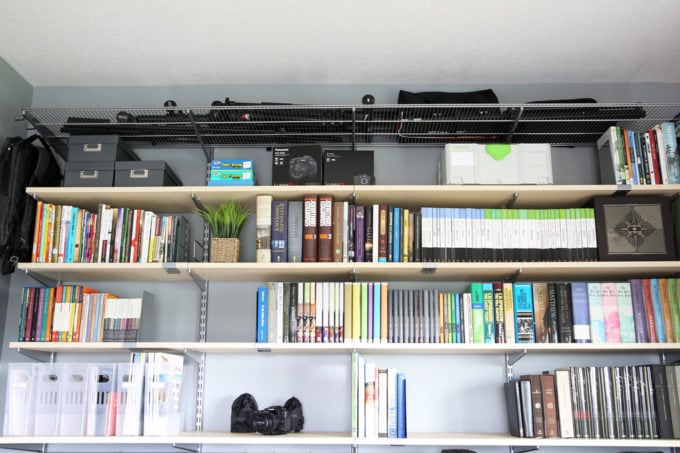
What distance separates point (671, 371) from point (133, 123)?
2664mm

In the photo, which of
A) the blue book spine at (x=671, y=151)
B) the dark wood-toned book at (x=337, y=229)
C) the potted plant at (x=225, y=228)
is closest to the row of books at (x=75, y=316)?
the potted plant at (x=225, y=228)

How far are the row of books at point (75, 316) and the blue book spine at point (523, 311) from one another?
65.9 inches

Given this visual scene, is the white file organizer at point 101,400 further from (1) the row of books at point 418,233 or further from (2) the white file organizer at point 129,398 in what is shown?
(1) the row of books at point 418,233

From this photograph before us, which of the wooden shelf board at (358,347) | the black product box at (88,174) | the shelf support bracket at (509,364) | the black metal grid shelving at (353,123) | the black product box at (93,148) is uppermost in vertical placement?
the black metal grid shelving at (353,123)

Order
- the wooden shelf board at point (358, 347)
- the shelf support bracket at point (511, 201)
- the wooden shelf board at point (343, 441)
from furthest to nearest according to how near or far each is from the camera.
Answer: the shelf support bracket at point (511, 201) → the wooden shelf board at point (358, 347) → the wooden shelf board at point (343, 441)

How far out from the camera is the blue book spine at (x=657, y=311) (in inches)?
120

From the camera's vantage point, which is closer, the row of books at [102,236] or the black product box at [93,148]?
the row of books at [102,236]

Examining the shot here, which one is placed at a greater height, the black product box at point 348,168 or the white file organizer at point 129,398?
the black product box at point 348,168

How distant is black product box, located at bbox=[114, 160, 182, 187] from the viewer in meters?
3.31

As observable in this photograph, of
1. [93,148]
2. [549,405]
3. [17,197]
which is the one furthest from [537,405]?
[17,197]

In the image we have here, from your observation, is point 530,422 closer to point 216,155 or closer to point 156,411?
point 156,411

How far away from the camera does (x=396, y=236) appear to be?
10.5ft

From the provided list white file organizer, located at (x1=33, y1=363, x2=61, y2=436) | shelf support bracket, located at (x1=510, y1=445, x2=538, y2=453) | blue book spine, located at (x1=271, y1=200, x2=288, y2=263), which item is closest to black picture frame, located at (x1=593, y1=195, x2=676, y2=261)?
shelf support bracket, located at (x1=510, y1=445, x2=538, y2=453)

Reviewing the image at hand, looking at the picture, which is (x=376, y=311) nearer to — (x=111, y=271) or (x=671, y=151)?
(x=111, y=271)
